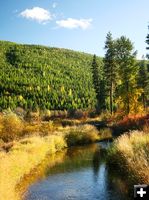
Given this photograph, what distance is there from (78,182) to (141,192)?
1792cm

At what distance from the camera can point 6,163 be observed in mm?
23094

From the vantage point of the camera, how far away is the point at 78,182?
75.7 feet

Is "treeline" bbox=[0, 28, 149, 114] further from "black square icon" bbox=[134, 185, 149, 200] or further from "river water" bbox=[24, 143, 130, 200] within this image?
"black square icon" bbox=[134, 185, 149, 200]

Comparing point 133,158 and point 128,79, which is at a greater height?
point 128,79

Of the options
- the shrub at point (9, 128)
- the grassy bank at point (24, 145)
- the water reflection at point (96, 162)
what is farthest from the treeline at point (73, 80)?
the water reflection at point (96, 162)

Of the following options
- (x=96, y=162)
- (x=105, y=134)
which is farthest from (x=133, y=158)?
(x=105, y=134)

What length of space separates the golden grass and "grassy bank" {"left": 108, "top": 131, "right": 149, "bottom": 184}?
20.3 ft

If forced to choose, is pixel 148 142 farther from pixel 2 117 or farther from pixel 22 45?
pixel 22 45

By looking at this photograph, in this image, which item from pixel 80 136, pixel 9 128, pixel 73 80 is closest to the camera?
pixel 9 128

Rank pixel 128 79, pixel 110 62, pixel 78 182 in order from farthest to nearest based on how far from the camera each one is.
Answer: pixel 110 62
pixel 128 79
pixel 78 182

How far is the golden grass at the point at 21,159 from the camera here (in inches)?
729

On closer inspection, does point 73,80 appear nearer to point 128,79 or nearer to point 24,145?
point 128,79

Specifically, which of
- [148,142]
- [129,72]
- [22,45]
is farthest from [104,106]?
[22,45]

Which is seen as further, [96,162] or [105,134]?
[105,134]
